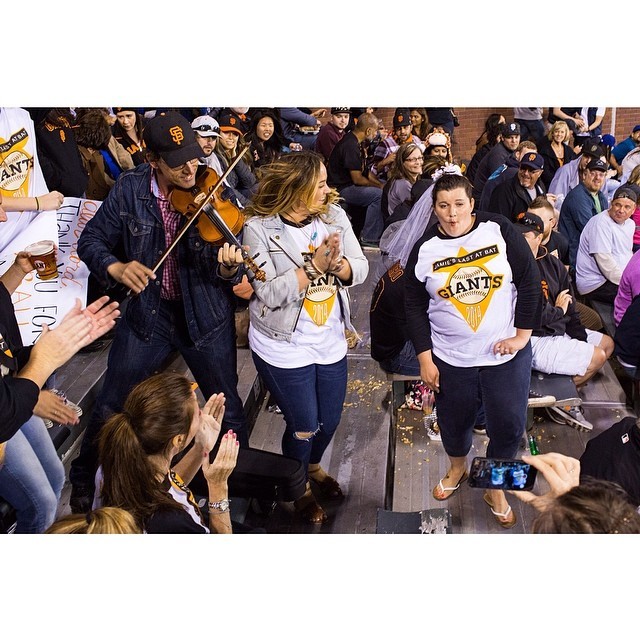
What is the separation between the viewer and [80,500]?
236cm

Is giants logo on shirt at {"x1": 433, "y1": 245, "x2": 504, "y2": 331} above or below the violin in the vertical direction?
below

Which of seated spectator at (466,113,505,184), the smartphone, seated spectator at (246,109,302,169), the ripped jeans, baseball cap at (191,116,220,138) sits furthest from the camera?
seated spectator at (466,113,505,184)

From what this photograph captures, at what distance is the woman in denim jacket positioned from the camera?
7.66ft

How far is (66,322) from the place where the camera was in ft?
6.50

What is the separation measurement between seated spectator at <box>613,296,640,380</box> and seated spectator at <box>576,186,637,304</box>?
19 centimetres

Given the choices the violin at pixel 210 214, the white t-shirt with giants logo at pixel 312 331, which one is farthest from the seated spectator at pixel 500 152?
the violin at pixel 210 214

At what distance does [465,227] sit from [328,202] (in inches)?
18.6

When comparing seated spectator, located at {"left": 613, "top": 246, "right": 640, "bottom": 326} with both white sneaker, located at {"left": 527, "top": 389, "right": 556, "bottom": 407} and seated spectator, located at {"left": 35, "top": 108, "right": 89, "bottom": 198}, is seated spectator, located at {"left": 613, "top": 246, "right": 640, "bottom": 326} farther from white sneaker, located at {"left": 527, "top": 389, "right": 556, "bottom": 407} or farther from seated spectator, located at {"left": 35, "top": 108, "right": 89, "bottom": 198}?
seated spectator, located at {"left": 35, "top": 108, "right": 89, "bottom": 198}

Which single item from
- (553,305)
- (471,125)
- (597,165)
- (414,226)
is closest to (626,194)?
(597,165)

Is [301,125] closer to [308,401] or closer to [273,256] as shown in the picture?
[273,256]

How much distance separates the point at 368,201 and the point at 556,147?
4.17 feet

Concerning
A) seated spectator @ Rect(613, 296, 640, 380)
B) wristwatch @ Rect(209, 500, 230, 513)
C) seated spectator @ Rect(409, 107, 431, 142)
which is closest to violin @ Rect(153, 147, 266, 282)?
wristwatch @ Rect(209, 500, 230, 513)

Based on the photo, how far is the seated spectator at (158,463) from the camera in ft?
6.51
